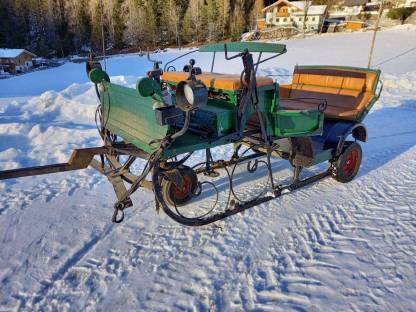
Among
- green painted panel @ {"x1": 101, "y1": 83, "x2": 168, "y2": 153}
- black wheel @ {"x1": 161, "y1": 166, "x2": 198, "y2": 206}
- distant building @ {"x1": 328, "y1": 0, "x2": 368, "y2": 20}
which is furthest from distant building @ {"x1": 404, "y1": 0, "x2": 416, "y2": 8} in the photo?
green painted panel @ {"x1": 101, "y1": 83, "x2": 168, "y2": 153}

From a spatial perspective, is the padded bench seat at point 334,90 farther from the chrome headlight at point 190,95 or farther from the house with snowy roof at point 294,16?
the house with snowy roof at point 294,16

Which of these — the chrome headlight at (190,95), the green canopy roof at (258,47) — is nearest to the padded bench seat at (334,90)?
the green canopy roof at (258,47)

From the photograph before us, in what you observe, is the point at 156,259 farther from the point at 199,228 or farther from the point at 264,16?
the point at 264,16

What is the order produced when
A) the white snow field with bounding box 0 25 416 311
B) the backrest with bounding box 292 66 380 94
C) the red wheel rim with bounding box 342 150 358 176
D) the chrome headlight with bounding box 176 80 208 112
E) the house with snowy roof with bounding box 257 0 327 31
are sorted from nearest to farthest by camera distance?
1. the chrome headlight with bounding box 176 80 208 112
2. the white snow field with bounding box 0 25 416 311
3. the red wheel rim with bounding box 342 150 358 176
4. the backrest with bounding box 292 66 380 94
5. the house with snowy roof with bounding box 257 0 327 31

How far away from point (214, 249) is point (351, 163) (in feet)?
10.2

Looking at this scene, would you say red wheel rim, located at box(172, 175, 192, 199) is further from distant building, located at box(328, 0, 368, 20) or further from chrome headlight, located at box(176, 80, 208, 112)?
distant building, located at box(328, 0, 368, 20)

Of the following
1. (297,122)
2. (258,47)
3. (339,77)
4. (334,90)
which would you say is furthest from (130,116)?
(339,77)

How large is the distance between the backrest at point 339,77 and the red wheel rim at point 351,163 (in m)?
1.21

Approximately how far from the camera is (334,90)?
6441mm

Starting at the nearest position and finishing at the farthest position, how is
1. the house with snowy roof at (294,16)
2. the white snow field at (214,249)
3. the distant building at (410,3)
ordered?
the white snow field at (214,249) < the house with snowy roof at (294,16) < the distant building at (410,3)

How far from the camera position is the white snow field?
317 centimetres

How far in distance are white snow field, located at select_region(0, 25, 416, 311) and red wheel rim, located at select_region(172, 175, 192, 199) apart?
354mm

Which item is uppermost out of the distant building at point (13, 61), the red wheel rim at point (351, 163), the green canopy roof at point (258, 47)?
the green canopy roof at point (258, 47)

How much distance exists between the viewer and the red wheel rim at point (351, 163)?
219 inches
